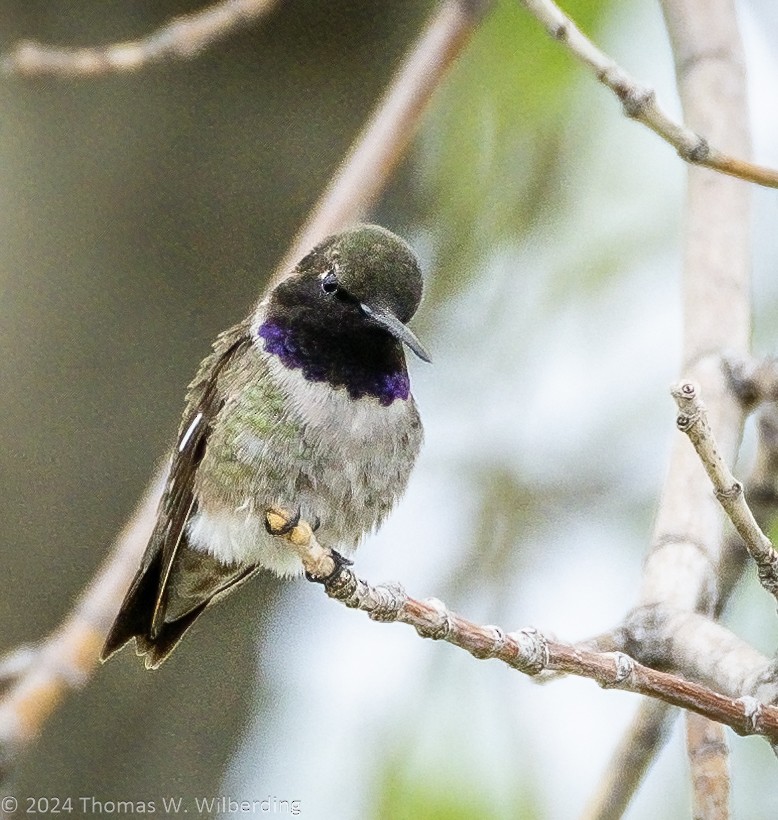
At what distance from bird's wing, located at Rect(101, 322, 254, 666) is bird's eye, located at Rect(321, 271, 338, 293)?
0.17m

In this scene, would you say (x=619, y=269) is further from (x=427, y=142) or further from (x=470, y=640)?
(x=470, y=640)

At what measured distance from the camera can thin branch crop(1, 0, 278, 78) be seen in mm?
1562

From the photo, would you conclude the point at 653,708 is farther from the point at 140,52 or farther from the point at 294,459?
→ the point at 140,52

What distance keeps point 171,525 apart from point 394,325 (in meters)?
0.47

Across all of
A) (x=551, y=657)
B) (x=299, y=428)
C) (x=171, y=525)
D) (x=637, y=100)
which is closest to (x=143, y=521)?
(x=171, y=525)

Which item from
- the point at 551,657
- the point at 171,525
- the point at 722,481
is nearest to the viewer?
the point at 722,481

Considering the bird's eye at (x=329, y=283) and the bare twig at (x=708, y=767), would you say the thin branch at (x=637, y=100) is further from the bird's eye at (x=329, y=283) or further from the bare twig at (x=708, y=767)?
the bare twig at (x=708, y=767)

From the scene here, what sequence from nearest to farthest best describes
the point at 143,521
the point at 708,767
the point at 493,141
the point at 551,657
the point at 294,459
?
the point at 551,657, the point at 708,767, the point at 294,459, the point at 143,521, the point at 493,141

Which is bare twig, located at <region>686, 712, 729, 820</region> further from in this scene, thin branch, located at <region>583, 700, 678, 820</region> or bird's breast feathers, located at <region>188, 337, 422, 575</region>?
bird's breast feathers, located at <region>188, 337, 422, 575</region>

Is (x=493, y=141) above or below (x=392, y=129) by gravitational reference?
above

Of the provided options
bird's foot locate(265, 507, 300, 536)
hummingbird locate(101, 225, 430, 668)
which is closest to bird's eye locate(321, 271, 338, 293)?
hummingbird locate(101, 225, 430, 668)

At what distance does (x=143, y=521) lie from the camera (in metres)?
1.65

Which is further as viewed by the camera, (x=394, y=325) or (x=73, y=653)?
(x=73, y=653)

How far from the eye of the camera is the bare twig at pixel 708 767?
1.09 m
